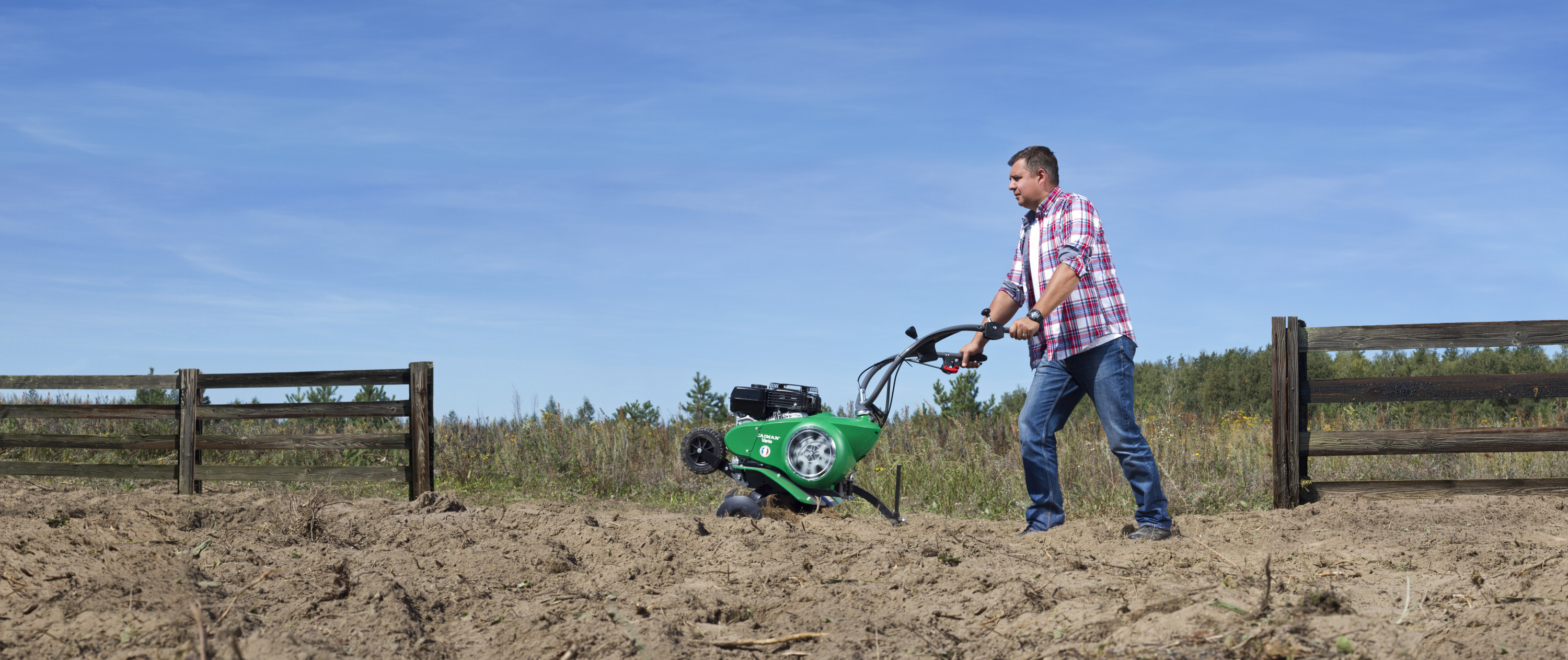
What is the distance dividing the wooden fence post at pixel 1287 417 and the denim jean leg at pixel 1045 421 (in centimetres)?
214

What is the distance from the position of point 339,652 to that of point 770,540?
191 cm

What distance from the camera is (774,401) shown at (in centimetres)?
532

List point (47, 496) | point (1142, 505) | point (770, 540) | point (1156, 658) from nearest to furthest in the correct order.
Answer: point (1156, 658)
point (770, 540)
point (1142, 505)
point (47, 496)

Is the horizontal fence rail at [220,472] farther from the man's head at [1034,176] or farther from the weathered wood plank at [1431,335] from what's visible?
the weathered wood plank at [1431,335]

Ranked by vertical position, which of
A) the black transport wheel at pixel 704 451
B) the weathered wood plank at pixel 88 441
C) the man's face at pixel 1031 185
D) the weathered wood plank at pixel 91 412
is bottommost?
the weathered wood plank at pixel 88 441

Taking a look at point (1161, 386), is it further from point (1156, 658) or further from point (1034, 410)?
point (1156, 658)

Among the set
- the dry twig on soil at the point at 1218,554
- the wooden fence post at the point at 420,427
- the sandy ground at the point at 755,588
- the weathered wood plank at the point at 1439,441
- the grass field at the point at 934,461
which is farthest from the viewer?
the wooden fence post at the point at 420,427

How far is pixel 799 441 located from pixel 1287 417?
3481mm

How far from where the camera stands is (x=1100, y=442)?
8.25m

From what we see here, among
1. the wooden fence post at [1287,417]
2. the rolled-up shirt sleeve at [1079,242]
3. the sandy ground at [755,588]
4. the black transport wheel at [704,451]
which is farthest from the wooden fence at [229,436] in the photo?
the wooden fence post at [1287,417]

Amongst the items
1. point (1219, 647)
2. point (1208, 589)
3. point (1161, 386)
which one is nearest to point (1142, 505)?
point (1208, 589)

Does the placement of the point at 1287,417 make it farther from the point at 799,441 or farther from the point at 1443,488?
the point at 799,441

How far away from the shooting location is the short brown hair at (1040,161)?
5.06m

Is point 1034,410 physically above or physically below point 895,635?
above
